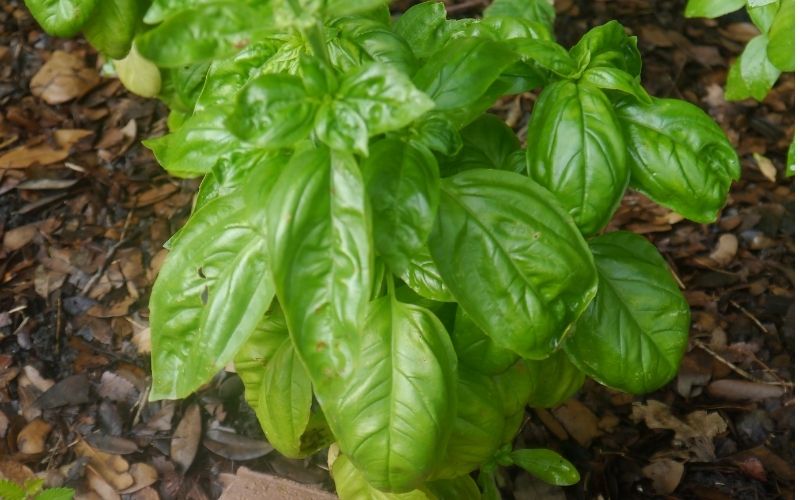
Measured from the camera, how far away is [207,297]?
4.82 ft

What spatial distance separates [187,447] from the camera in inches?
92.4

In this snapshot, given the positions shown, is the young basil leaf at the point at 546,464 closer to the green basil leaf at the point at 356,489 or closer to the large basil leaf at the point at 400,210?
the green basil leaf at the point at 356,489

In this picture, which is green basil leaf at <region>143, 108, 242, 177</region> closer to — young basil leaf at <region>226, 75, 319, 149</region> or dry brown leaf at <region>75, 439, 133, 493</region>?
young basil leaf at <region>226, 75, 319, 149</region>

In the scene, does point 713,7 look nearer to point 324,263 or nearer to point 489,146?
point 489,146

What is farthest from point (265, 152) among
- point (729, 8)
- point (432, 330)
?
point (729, 8)

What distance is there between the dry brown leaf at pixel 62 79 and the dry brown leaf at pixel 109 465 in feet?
4.44

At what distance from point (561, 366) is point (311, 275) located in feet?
2.52

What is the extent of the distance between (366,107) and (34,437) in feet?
5.47

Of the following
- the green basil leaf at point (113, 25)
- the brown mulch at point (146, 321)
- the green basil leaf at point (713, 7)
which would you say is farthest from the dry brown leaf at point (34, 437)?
the green basil leaf at point (713, 7)

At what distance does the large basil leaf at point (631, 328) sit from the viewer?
1577 mm

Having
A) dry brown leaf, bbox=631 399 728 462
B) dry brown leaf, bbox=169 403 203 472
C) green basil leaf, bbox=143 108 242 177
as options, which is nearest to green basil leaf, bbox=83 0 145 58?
green basil leaf, bbox=143 108 242 177

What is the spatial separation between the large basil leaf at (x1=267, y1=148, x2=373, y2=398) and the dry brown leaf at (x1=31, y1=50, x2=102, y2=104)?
225 centimetres

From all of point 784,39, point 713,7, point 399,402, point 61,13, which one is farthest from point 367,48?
point 713,7

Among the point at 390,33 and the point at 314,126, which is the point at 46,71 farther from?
the point at 314,126
